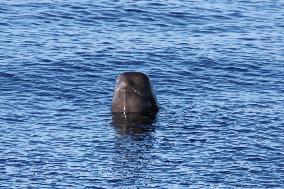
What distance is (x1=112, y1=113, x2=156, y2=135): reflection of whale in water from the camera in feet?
195

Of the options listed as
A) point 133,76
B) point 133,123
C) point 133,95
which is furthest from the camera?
point 133,76

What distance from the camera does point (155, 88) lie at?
219 ft

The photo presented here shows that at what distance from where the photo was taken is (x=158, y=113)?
62250 mm

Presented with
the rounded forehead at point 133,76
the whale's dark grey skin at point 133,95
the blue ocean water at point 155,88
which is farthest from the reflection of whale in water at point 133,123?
the rounded forehead at point 133,76

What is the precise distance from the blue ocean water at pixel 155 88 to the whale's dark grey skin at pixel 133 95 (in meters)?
0.90

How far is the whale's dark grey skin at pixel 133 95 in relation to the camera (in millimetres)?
61938

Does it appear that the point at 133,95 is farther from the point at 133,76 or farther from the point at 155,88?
the point at 155,88

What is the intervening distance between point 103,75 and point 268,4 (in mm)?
23387

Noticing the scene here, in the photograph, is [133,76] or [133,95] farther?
[133,76]

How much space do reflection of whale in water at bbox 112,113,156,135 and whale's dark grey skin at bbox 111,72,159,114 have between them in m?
0.38

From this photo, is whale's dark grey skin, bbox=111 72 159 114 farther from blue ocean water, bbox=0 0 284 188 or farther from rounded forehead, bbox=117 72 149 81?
blue ocean water, bbox=0 0 284 188

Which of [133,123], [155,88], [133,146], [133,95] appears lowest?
[155,88]

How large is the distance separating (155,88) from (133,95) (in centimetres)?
493

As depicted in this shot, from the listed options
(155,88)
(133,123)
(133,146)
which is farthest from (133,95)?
(133,146)
